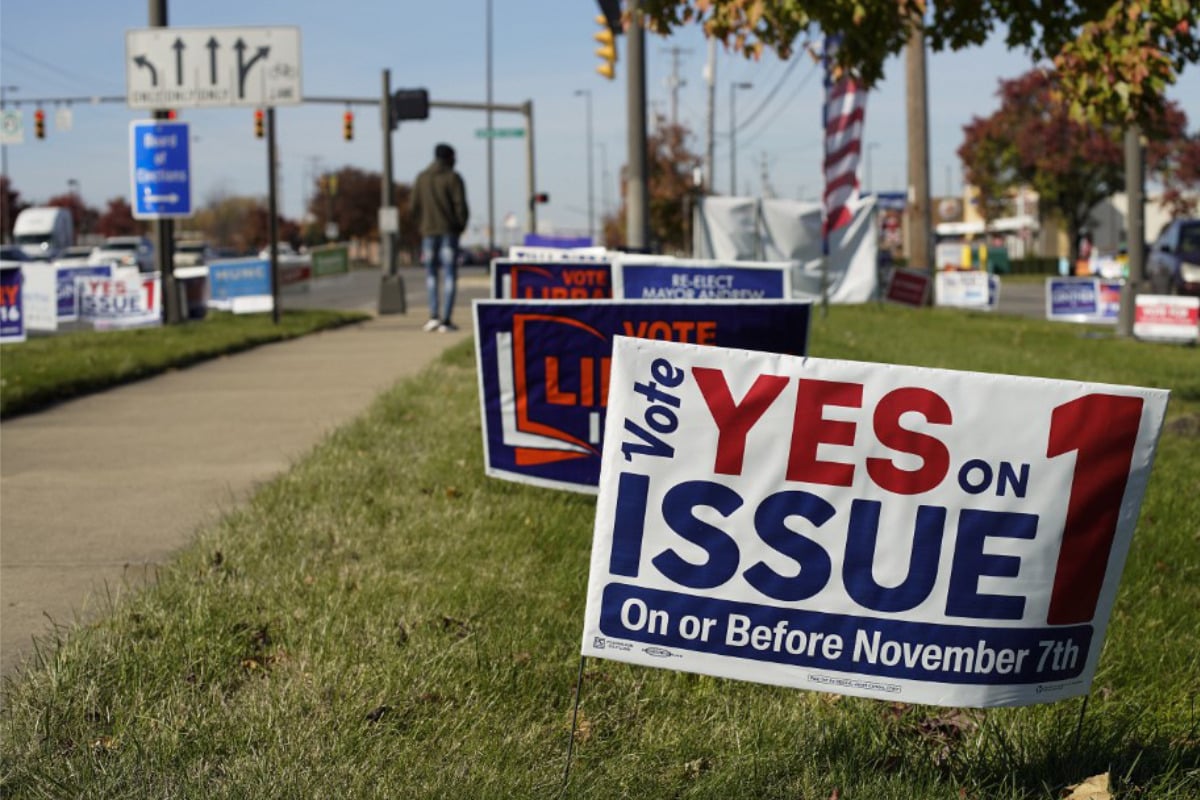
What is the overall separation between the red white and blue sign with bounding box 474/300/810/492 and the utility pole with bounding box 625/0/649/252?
1205 centimetres

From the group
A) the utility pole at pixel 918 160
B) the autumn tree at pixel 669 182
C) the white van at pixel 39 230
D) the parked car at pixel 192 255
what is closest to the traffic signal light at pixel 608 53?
the utility pole at pixel 918 160

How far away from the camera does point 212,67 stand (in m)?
18.9

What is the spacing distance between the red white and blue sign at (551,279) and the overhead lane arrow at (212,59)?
10.1 metres

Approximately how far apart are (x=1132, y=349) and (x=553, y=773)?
48.7ft

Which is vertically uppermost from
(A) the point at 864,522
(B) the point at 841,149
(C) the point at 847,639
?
(B) the point at 841,149

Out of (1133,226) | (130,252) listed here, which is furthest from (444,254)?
(130,252)

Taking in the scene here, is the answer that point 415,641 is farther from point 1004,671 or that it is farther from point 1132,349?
point 1132,349

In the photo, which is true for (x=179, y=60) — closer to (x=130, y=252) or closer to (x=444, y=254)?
(x=444, y=254)

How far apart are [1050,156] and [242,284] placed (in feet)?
164

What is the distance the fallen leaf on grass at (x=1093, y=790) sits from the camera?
10.4 feet

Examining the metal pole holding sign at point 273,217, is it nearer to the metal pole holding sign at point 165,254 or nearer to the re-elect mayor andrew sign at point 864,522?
the metal pole holding sign at point 165,254

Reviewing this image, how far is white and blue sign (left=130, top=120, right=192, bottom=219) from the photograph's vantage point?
59.0ft

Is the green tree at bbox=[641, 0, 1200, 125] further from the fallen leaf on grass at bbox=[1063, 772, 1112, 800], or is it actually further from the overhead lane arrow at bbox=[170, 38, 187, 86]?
the overhead lane arrow at bbox=[170, 38, 187, 86]

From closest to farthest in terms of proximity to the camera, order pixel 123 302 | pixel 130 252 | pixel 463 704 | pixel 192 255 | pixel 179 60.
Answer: pixel 463 704
pixel 179 60
pixel 123 302
pixel 192 255
pixel 130 252
